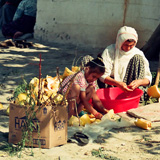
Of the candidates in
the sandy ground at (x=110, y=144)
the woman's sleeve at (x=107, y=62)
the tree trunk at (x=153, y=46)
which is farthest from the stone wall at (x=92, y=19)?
the woman's sleeve at (x=107, y=62)

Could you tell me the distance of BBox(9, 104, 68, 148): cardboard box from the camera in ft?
10.9

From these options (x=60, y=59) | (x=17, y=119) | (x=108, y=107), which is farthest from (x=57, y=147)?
(x=60, y=59)

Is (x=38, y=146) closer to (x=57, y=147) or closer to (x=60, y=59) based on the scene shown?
(x=57, y=147)

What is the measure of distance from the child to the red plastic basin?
301 millimetres

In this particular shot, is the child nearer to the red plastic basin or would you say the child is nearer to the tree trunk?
the red plastic basin

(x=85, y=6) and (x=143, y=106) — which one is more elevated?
(x=85, y=6)

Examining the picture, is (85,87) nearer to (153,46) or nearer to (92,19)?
(153,46)

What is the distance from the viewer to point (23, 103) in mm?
3582

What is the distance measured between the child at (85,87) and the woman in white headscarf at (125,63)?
57cm

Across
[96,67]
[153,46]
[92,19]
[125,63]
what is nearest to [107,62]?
[125,63]

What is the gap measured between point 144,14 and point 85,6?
1.62 m

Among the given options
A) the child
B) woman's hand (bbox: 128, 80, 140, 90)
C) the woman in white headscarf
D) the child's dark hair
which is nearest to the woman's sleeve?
the woman in white headscarf

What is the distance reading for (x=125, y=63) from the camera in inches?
206

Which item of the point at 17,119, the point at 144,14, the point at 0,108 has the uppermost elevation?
the point at 144,14
